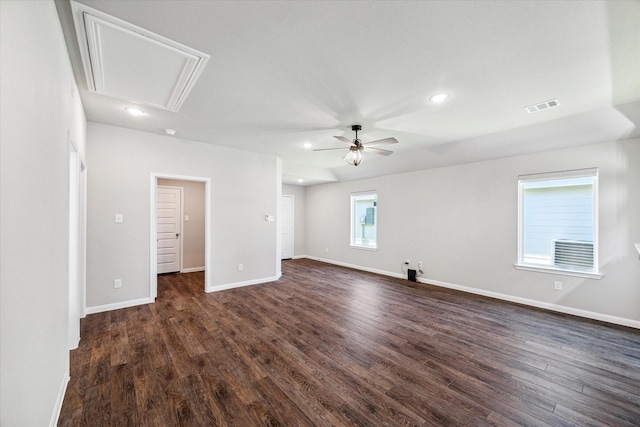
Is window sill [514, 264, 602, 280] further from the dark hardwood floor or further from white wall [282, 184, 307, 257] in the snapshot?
white wall [282, 184, 307, 257]

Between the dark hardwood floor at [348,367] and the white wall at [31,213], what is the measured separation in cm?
66

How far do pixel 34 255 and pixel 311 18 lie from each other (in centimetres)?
211

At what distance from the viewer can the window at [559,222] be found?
367 centimetres

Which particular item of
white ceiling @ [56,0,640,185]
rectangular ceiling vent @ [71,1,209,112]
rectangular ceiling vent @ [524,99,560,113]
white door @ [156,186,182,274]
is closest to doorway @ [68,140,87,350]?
rectangular ceiling vent @ [71,1,209,112]

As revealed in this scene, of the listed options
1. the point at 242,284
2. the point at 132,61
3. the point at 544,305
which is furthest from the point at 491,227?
the point at 132,61

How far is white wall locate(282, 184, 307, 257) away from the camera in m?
8.46

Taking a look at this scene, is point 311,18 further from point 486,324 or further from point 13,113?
point 486,324

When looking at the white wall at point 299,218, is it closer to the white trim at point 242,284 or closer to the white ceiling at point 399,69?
the white trim at point 242,284

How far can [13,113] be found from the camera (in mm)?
1009

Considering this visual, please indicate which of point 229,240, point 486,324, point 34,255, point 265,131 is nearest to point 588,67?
point 486,324

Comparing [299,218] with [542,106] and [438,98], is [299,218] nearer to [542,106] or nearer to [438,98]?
[438,98]

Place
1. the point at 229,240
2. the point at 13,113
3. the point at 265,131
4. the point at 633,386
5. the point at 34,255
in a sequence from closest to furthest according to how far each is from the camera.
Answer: the point at 13,113
the point at 34,255
the point at 633,386
the point at 265,131
the point at 229,240

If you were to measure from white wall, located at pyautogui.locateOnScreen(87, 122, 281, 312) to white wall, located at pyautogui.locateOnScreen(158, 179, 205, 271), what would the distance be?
2.09m

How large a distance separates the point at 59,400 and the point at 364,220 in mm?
6119
